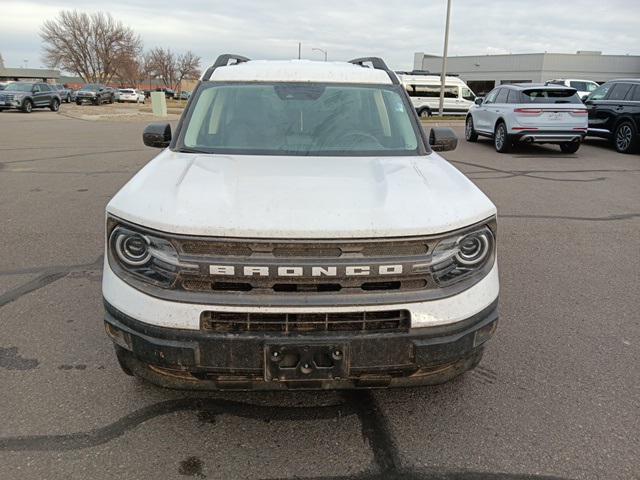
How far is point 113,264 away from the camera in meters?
2.53

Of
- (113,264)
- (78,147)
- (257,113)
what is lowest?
(78,147)

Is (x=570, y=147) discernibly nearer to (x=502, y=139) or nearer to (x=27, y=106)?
(x=502, y=139)

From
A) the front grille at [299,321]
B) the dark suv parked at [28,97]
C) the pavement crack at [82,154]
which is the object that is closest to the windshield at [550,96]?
the pavement crack at [82,154]

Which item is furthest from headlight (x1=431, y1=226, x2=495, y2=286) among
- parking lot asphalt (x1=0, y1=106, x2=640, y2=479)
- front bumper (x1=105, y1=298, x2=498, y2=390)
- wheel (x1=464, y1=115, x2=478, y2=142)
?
wheel (x1=464, y1=115, x2=478, y2=142)

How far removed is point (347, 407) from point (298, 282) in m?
0.99

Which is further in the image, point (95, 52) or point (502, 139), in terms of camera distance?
point (95, 52)

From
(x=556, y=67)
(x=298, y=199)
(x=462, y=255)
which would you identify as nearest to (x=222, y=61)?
(x=298, y=199)

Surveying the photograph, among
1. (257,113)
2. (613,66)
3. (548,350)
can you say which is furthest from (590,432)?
(613,66)

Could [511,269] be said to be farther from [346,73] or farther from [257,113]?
[257,113]

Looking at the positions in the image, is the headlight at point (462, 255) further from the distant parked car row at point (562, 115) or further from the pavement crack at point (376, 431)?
the distant parked car row at point (562, 115)

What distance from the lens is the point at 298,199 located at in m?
2.54

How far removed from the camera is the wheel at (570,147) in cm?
1341

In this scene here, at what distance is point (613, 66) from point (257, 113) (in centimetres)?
6865

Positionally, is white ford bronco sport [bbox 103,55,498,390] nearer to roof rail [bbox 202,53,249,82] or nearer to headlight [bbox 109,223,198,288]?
headlight [bbox 109,223,198,288]
